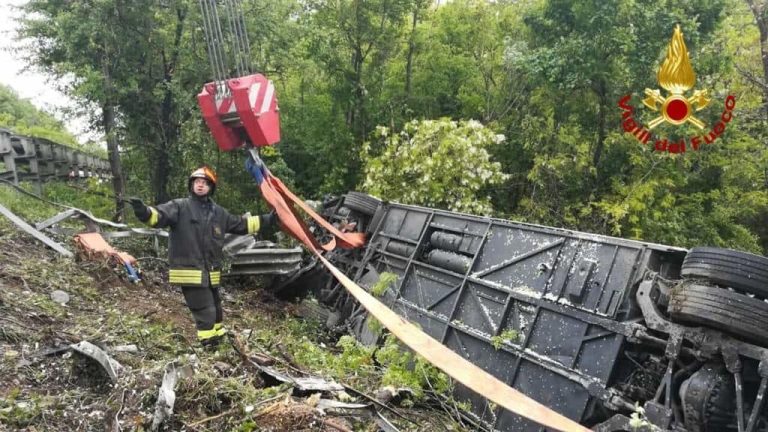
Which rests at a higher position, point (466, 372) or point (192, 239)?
point (466, 372)

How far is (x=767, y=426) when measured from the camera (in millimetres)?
3156

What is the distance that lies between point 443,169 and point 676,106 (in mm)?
4369

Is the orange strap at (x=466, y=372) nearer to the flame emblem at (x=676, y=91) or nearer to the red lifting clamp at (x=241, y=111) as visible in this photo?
the red lifting clamp at (x=241, y=111)

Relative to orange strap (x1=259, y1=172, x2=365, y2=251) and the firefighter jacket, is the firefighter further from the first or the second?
orange strap (x1=259, y1=172, x2=365, y2=251)

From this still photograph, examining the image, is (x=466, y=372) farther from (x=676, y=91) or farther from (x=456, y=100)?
(x=456, y=100)

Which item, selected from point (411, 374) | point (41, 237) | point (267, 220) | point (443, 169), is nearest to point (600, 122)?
point (443, 169)

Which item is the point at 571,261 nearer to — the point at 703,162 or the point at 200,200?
the point at 200,200

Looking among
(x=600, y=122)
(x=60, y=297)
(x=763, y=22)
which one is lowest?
(x=60, y=297)

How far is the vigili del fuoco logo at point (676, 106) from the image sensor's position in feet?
28.2

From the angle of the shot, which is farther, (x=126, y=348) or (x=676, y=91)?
(x=676, y=91)

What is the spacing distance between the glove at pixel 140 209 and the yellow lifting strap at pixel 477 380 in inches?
77.7

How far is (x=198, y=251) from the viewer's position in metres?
4.62

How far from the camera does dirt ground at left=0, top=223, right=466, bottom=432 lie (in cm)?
287

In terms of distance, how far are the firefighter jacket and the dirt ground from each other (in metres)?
0.61
